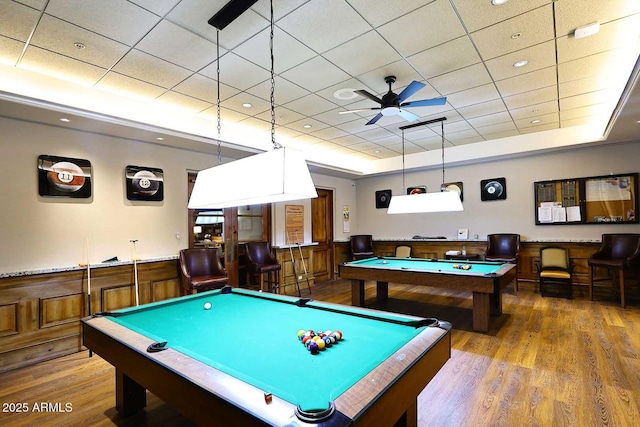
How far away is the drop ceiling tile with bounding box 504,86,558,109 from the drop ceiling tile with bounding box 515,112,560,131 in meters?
0.72

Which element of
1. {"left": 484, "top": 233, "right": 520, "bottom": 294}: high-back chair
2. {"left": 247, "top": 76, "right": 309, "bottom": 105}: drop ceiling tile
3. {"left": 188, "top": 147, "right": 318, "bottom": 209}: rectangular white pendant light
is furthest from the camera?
{"left": 484, "top": 233, "right": 520, "bottom": 294}: high-back chair

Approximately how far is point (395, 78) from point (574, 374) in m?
3.16

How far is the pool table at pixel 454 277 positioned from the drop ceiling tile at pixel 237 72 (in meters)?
2.76

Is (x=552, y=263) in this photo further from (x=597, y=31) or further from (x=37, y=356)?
(x=37, y=356)

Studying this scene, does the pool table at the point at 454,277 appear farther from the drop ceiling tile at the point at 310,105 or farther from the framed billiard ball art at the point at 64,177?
the framed billiard ball art at the point at 64,177

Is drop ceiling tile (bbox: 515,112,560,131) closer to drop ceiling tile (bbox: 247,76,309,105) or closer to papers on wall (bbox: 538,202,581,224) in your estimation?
papers on wall (bbox: 538,202,581,224)

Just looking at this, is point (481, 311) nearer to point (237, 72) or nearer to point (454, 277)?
point (454, 277)

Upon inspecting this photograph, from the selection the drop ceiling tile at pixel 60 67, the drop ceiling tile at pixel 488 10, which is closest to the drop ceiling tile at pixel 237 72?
the drop ceiling tile at pixel 60 67

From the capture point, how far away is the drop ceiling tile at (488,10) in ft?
7.39

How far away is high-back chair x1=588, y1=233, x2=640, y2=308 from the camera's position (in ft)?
15.0

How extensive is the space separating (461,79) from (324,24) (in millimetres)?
1802

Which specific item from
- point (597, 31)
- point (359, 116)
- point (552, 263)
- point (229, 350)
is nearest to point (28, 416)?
point (229, 350)

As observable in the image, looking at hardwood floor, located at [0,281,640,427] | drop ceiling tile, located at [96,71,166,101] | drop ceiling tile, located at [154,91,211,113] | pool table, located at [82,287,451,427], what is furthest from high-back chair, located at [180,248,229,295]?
drop ceiling tile, located at [96,71,166,101]

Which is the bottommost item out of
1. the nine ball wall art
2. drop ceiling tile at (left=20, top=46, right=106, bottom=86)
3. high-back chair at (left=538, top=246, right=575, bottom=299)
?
high-back chair at (left=538, top=246, right=575, bottom=299)
